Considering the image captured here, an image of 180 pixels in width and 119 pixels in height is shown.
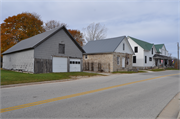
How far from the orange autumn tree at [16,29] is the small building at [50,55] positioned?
916 cm

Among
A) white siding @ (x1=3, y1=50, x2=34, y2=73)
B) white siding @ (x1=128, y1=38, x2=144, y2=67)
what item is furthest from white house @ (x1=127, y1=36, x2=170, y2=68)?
white siding @ (x1=3, y1=50, x2=34, y2=73)

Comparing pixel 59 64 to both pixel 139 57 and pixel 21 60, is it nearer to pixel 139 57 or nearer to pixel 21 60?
pixel 21 60

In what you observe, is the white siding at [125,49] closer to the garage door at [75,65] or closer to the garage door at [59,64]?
the garage door at [75,65]

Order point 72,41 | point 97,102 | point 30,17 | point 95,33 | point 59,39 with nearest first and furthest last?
point 97,102 → point 59,39 → point 72,41 → point 30,17 → point 95,33

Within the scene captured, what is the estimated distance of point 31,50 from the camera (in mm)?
18953

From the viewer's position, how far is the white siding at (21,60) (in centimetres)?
1892

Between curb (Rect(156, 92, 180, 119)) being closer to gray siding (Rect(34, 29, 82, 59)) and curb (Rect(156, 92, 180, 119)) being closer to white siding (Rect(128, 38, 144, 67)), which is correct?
gray siding (Rect(34, 29, 82, 59))

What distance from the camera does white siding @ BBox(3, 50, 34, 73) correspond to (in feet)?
62.1

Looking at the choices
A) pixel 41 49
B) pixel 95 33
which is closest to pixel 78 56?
pixel 41 49

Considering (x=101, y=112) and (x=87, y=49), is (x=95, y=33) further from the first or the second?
(x=101, y=112)

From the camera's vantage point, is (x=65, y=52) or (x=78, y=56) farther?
(x=78, y=56)

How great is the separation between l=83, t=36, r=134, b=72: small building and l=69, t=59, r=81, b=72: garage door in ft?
20.3

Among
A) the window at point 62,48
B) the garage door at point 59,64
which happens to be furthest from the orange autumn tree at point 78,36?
the garage door at point 59,64

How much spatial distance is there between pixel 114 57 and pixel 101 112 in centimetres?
2280
